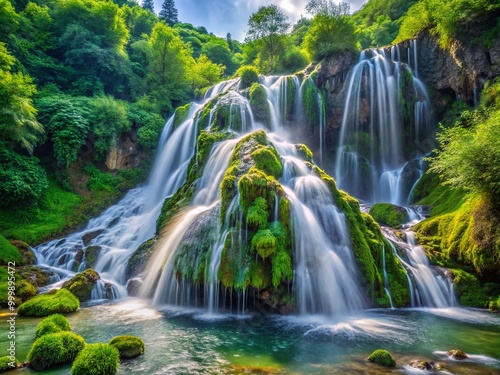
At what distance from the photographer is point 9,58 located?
18.5 metres

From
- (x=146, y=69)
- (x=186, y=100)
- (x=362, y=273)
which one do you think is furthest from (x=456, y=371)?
(x=146, y=69)

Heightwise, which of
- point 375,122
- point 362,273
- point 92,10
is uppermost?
point 92,10

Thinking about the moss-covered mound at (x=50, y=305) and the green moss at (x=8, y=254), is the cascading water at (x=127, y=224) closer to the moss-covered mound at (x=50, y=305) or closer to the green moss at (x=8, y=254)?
the green moss at (x=8, y=254)

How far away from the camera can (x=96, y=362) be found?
572 cm

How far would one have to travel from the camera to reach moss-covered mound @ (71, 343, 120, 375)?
561 cm

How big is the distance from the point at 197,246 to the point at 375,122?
64.1 ft

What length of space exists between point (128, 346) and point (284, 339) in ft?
12.6

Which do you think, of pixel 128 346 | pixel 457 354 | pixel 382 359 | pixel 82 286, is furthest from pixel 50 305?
pixel 457 354

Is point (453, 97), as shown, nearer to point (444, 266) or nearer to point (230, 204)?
point (444, 266)

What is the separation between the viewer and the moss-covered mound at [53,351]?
242 inches

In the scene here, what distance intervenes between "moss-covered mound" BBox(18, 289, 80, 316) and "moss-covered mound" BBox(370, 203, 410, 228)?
1541cm

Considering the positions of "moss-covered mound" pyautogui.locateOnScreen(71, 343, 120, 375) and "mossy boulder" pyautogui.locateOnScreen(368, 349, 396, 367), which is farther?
"mossy boulder" pyautogui.locateOnScreen(368, 349, 396, 367)

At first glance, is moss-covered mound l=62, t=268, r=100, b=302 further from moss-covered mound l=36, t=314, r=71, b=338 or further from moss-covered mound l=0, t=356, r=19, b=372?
moss-covered mound l=0, t=356, r=19, b=372

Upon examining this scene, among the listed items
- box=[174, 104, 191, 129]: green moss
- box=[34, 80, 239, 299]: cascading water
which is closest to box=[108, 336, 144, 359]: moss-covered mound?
box=[34, 80, 239, 299]: cascading water
